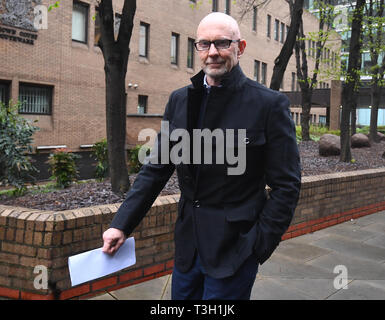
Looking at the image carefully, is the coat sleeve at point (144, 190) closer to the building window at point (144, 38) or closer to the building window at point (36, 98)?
the building window at point (36, 98)

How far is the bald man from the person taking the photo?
2.17 meters

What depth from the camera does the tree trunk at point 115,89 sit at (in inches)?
243

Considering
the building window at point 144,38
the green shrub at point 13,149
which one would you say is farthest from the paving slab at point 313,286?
the building window at point 144,38

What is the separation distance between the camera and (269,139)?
2.20m

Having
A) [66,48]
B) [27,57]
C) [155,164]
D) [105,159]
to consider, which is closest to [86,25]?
[66,48]

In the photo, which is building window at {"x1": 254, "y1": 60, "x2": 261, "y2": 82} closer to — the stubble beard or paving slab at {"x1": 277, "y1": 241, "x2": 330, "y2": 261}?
paving slab at {"x1": 277, "y1": 241, "x2": 330, "y2": 261}

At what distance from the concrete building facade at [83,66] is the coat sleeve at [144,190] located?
37.6 ft

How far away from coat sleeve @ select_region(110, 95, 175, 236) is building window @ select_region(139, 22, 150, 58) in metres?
23.9

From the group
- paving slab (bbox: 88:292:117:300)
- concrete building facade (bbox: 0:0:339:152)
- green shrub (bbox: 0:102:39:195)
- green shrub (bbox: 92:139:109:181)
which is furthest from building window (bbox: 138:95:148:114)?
paving slab (bbox: 88:292:117:300)

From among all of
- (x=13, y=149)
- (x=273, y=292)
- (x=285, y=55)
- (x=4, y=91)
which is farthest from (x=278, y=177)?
(x=4, y=91)

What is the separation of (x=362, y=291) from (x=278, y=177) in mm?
3115

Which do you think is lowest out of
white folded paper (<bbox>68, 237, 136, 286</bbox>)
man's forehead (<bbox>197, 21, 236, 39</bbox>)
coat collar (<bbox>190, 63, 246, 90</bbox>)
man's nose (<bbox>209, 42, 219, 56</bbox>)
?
white folded paper (<bbox>68, 237, 136, 286</bbox>)
